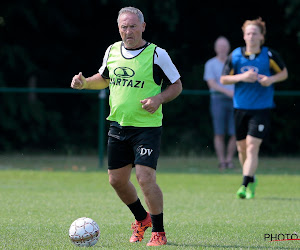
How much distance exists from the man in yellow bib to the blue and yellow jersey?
13.2 ft

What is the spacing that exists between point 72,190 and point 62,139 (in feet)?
17.1

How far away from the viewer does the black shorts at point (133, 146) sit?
20.6 ft

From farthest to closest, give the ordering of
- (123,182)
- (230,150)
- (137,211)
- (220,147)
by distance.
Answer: (230,150)
(220,147)
(137,211)
(123,182)

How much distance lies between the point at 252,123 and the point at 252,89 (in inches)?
20.5

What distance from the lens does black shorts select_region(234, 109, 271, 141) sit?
10.1 meters

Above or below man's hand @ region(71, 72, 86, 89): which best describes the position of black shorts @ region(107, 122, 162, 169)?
below

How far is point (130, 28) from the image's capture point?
Result: 636 centimetres

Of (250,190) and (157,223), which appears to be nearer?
(157,223)

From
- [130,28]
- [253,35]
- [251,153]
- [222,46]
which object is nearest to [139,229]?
[130,28]

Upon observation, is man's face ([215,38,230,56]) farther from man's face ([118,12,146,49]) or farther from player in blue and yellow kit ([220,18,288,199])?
man's face ([118,12,146,49])

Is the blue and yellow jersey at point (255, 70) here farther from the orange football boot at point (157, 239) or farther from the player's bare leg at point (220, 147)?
the orange football boot at point (157, 239)

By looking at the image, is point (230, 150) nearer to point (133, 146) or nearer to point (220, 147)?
point (220, 147)

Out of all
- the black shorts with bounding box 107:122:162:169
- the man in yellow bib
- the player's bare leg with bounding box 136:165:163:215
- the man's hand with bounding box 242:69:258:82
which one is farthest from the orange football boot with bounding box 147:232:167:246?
the man's hand with bounding box 242:69:258:82

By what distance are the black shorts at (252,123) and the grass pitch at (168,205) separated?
93 centimetres
